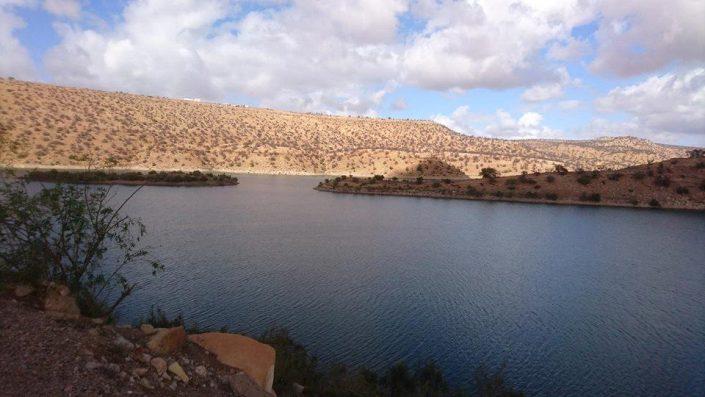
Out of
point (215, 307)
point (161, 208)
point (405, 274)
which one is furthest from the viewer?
point (161, 208)

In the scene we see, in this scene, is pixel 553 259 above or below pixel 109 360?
below

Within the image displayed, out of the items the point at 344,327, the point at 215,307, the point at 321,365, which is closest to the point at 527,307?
the point at 344,327

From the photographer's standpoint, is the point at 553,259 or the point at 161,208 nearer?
the point at 553,259

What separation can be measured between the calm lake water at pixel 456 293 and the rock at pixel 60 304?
6098 mm

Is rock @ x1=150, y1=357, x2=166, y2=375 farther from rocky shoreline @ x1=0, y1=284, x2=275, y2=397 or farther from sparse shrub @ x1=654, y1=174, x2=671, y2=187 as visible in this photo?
sparse shrub @ x1=654, y1=174, x2=671, y2=187

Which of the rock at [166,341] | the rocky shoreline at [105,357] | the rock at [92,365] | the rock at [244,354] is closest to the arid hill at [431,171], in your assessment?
the rock at [244,354]

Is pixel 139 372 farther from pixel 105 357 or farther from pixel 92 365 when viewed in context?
pixel 92 365

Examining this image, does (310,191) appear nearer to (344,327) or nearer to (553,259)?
(553,259)

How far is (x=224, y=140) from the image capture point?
106 meters

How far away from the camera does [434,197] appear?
64.5m

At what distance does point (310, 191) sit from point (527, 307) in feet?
157

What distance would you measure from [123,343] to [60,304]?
5.85ft

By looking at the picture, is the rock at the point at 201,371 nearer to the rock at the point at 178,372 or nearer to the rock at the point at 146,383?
the rock at the point at 178,372

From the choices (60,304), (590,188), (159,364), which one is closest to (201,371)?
(159,364)
